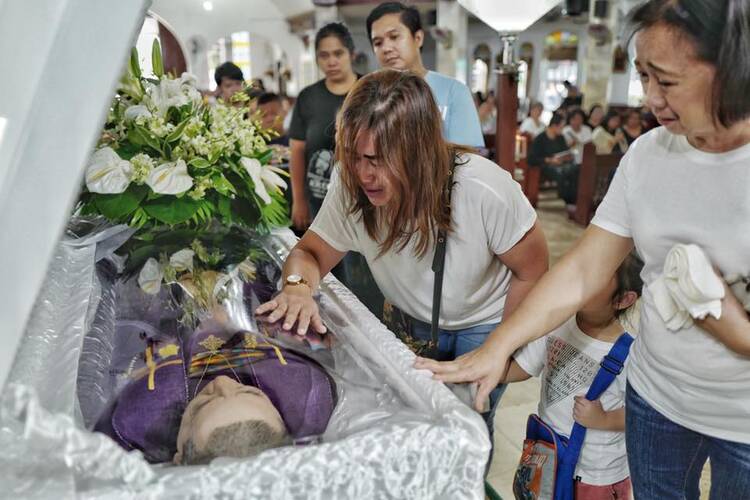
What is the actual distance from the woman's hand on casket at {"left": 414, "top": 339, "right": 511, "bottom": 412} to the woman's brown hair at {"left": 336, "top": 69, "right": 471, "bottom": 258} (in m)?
0.40

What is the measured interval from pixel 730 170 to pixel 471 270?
68cm

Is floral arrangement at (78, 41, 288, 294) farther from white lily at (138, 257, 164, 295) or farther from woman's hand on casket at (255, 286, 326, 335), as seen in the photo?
woman's hand on casket at (255, 286, 326, 335)

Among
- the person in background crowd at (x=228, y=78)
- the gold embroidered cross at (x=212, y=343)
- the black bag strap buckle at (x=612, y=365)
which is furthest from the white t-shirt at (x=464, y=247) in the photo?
the person in background crowd at (x=228, y=78)

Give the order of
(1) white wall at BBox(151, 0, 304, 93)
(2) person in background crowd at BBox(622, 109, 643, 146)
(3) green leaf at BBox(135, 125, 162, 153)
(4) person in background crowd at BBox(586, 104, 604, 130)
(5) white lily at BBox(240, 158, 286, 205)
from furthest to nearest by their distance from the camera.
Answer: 1. (1) white wall at BBox(151, 0, 304, 93)
2. (4) person in background crowd at BBox(586, 104, 604, 130)
3. (2) person in background crowd at BBox(622, 109, 643, 146)
4. (5) white lily at BBox(240, 158, 286, 205)
5. (3) green leaf at BBox(135, 125, 162, 153)

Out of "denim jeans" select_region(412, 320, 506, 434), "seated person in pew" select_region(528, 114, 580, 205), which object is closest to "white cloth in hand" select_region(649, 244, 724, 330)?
"denim jeans" select_region(412, 320, 506, 434)

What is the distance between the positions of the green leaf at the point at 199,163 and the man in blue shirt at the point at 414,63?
106 cm

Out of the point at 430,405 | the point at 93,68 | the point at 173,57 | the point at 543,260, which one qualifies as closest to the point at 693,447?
the point at 543,260

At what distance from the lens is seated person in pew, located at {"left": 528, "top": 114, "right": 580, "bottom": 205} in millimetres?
7555

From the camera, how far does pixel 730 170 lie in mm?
1047

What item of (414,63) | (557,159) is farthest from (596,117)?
(414,63)

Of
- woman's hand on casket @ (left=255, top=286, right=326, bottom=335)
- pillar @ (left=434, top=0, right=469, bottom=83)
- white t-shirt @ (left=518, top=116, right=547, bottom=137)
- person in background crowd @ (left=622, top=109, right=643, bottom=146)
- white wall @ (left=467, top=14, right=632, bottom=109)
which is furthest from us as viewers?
white wall @ (left=467, top=14, right=632, bottom=109)

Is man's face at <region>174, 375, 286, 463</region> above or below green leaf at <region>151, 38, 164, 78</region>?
below

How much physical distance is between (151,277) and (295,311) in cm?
43

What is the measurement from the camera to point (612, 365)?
1510mm
